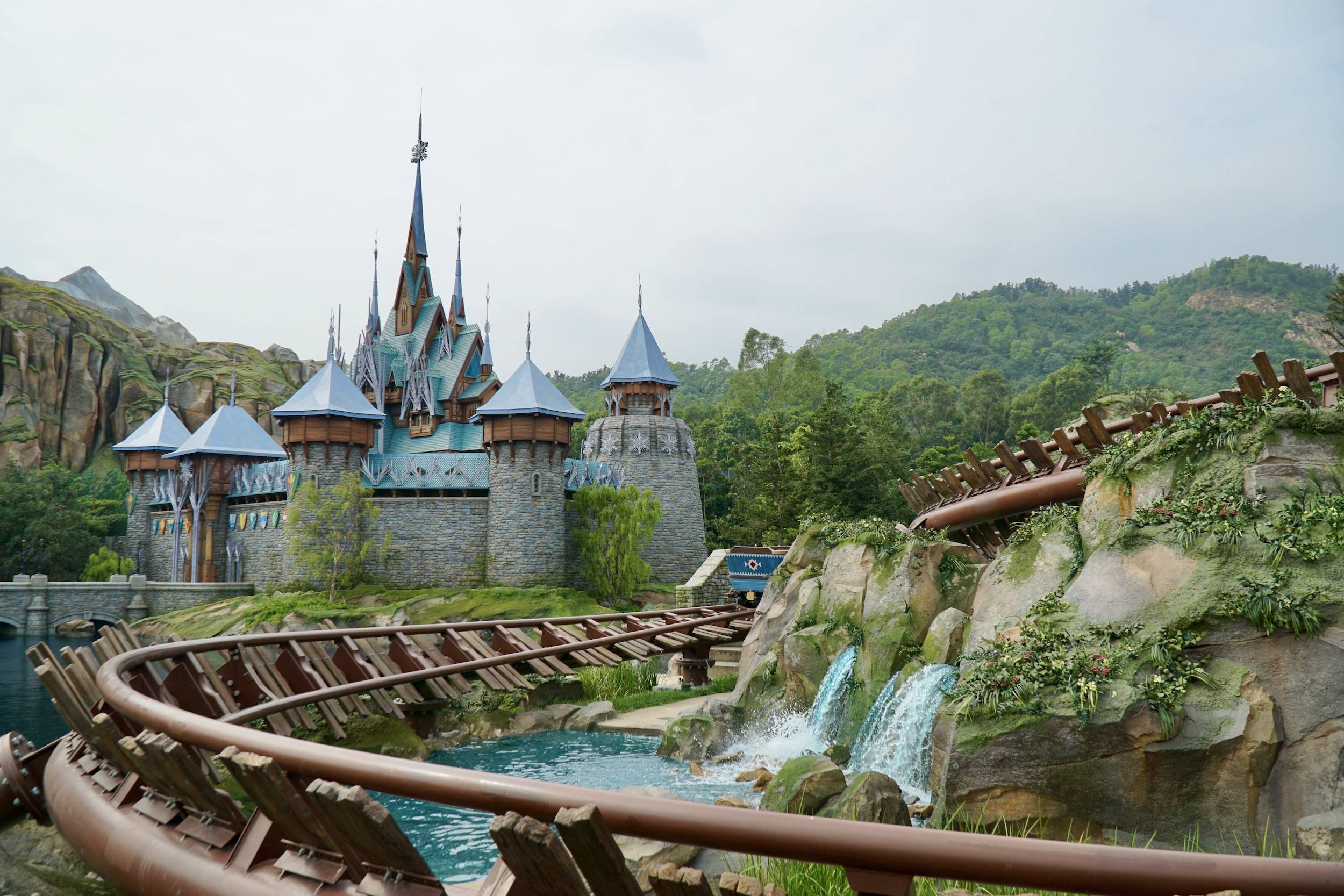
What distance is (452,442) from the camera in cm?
3681

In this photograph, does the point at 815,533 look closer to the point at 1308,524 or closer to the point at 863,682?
the point at 863,682

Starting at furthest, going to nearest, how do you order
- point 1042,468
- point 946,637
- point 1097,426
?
point 1042,468 < point 1097,426 < point 946,637

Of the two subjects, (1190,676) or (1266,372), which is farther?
(1266,372)

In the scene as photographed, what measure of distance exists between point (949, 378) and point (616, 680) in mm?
73914

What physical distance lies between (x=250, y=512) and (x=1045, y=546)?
32.7 m

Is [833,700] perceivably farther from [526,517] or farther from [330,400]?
[330,400]

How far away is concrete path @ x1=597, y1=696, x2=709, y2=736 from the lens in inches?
523

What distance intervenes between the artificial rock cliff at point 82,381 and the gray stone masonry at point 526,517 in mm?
27928

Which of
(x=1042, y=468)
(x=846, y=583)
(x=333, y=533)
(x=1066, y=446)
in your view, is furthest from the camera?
(x=333, y=533)

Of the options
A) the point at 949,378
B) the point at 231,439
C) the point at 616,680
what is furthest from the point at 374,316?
the point at 949,378

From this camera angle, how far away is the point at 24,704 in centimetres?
1909

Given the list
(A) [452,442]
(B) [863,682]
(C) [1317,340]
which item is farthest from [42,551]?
(C) [1317,340]

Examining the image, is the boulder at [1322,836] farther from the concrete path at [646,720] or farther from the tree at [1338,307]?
the tree at [1338,307]

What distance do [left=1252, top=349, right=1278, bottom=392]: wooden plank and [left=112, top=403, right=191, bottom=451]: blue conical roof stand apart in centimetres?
3969
